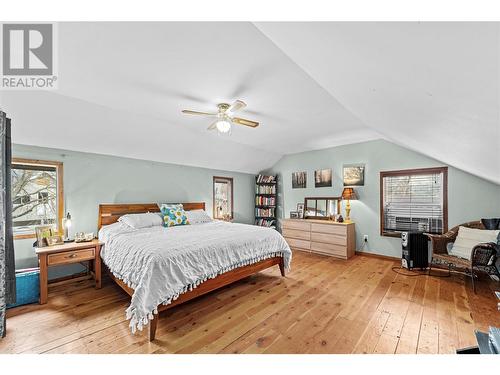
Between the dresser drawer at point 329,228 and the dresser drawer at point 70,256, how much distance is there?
3.99 m

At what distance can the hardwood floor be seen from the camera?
72.5 inches

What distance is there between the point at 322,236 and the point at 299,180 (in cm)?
160

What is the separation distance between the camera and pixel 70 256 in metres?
2.74

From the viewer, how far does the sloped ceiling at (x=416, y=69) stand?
0.77m

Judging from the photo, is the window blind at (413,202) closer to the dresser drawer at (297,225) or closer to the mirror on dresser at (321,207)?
the mirror on dresser at (321,207)

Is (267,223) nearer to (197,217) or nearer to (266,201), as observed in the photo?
(266,201)

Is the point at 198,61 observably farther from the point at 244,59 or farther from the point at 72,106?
the point at 72,106

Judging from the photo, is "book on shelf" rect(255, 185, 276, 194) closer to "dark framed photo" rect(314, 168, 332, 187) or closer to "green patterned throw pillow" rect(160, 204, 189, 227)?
"dark framed photo" rect(314, 168, 332, 187)

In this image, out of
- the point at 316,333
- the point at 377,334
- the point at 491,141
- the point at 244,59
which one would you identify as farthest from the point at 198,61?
the point at 377,334

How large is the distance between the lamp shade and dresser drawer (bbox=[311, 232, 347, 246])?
0.82 m

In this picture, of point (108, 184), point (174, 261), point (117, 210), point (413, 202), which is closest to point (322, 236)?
point (413, 202)

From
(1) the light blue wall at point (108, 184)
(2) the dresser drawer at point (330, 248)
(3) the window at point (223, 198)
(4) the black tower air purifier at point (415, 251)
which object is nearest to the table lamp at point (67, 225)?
(1) the light blue wall at point (108, 184)
